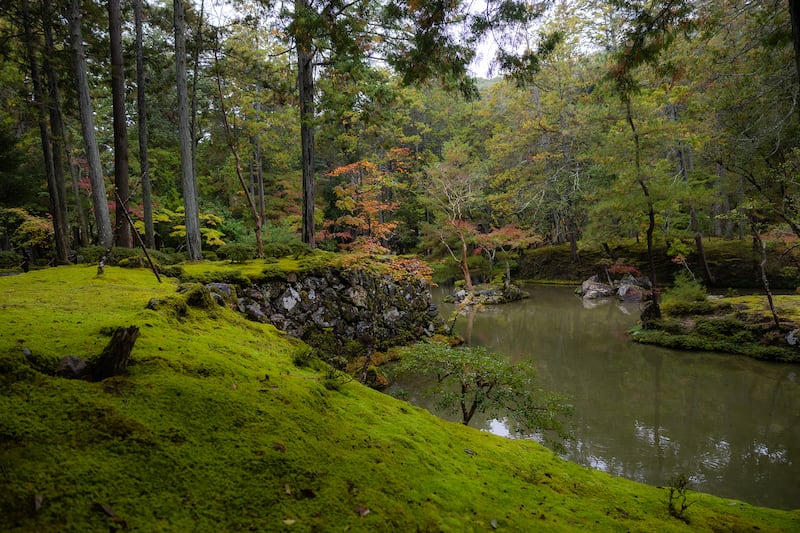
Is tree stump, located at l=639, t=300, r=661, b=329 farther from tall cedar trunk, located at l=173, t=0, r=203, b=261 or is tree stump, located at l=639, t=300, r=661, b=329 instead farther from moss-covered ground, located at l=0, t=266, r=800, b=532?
tall cedar trunk, located at l=173, t=0, r=203, b=261

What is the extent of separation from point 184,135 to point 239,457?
30.8ft

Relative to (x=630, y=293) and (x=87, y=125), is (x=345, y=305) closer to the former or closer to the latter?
(x=87, y=125)

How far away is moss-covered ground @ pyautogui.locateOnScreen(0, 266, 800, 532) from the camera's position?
1261 mm

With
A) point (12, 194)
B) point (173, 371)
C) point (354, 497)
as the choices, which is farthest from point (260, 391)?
A: point (12, 194)

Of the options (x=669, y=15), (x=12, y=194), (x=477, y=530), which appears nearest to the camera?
(x=477, y=530)

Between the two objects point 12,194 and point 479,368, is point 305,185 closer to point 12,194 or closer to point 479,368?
point 479,368

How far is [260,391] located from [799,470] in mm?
6295

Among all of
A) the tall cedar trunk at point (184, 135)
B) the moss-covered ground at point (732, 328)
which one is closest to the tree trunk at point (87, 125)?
the tall cedar trunk at point (184, 135)

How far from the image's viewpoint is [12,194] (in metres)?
12.0

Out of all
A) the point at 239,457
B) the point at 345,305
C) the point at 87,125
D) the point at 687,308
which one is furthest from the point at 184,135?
the point at 687,308

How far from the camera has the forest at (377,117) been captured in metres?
4.54

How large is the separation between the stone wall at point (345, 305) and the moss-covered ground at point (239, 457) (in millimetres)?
3299

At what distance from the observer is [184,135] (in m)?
8.99

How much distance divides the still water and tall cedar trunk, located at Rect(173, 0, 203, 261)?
6101 mm
